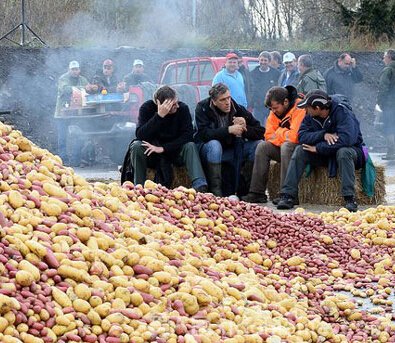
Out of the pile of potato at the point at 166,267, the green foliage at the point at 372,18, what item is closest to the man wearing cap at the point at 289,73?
the pile of potato at the point at 166,267

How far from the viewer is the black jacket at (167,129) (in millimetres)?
10680

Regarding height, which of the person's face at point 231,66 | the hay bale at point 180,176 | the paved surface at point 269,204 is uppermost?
the person's face at point 231,66

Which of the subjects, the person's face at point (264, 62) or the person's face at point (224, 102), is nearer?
the person's face at point (224, 102)

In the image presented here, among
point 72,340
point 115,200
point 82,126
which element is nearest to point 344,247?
point 115,200

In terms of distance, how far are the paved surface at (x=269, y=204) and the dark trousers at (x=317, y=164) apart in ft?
1.00

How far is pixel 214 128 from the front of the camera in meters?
11.0

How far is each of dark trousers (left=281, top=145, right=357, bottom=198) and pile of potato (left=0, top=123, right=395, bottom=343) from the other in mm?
2791

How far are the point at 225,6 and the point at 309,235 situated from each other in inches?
1133

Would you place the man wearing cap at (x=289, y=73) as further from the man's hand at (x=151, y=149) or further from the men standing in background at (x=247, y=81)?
the man's hand at (x=151, y=149)

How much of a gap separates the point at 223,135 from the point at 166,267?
226 inches

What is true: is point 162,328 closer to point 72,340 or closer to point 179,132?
point 72,340

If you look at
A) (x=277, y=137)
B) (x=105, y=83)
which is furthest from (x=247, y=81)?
(x=277, y=137)

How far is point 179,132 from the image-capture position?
1082 cm

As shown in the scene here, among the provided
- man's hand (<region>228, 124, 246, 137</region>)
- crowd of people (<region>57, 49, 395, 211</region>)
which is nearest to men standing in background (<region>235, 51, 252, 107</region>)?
crowd of people (<region>57, 49, 395, 211</region>)
